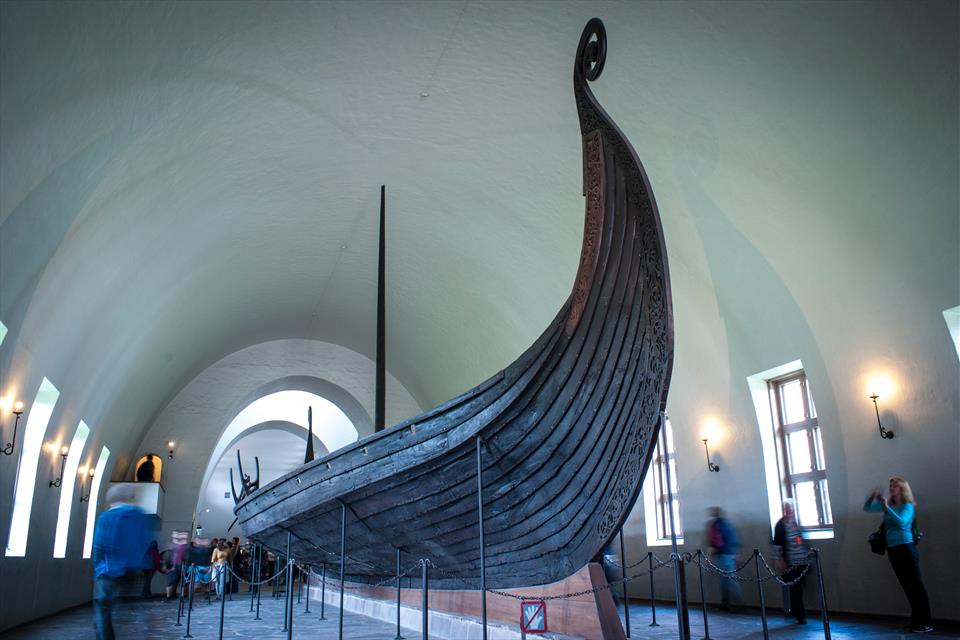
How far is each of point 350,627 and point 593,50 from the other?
6239 millimetres

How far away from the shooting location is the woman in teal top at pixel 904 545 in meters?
5.86

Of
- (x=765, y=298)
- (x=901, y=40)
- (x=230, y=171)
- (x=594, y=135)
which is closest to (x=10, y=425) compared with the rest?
(x=230, y=171)

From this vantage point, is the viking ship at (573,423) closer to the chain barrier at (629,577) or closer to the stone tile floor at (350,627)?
the chain barrier at (629,577)

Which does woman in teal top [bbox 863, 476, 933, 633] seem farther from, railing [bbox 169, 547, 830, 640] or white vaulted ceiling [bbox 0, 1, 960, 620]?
white vaulted ceiling [bbox 0, 1, 960, 620]

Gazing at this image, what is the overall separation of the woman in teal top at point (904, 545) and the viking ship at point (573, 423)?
105 inches

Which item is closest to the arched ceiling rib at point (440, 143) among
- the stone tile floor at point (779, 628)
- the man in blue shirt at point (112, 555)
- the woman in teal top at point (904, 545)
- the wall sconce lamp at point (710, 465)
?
the wall sconce lamp at point (710, 465)

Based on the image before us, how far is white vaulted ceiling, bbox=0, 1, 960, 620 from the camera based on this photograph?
5254 millimetres

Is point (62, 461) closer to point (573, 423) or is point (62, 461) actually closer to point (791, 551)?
point (573, 423)

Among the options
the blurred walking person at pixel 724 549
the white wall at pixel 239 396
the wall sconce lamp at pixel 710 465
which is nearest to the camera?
the blurred walking person at pixel 724 549

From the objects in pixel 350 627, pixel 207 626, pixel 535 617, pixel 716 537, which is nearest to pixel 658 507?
pixel 716 537

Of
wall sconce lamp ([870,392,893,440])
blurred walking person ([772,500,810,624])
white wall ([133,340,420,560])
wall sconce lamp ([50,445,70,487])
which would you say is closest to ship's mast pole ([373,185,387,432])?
wall sconce lamp ([50,445,70,487])

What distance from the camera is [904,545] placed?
600cm

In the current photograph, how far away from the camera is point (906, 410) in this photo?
6.82 metres

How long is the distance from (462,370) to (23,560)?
25.8 ft
